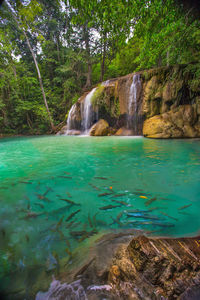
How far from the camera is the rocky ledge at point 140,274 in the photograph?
86cm

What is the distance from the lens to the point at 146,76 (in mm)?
10492

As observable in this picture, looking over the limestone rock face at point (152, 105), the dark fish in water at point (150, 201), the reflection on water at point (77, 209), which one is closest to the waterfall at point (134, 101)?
the limestone rock face at point (152, 105)

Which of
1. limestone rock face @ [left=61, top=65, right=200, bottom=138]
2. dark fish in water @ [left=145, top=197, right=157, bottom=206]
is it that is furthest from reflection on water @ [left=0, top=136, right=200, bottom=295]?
limestone rock face @ [left=61, top=65, right=200, bottom=138]

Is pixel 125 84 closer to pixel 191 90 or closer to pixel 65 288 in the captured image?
pixel 191 90

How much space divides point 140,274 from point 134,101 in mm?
11476

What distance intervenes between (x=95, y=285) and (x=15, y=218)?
1.25 metres

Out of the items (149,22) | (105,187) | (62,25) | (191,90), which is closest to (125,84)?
(191,90)

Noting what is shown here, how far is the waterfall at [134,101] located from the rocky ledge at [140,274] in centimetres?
1038

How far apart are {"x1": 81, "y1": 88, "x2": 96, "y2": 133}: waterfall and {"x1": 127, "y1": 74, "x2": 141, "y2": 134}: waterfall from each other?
11.9 feet

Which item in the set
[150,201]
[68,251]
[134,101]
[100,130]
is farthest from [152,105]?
[68,251]

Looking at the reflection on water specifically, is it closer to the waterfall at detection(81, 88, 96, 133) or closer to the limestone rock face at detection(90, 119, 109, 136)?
the limestone rock face at detection(90, 119, 109, 136)

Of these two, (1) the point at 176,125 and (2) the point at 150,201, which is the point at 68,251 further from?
(1) the point at 176,125

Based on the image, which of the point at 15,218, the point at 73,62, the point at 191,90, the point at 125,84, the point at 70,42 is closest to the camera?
the point at 15,218

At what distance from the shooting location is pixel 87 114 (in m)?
13.1
